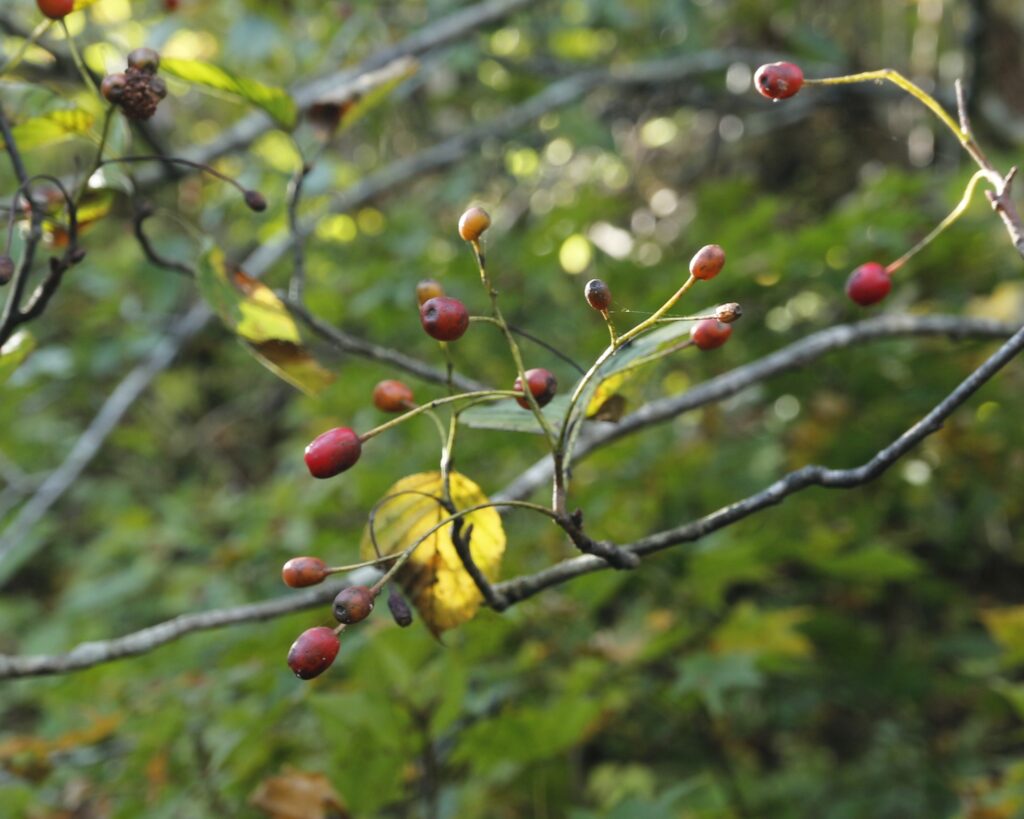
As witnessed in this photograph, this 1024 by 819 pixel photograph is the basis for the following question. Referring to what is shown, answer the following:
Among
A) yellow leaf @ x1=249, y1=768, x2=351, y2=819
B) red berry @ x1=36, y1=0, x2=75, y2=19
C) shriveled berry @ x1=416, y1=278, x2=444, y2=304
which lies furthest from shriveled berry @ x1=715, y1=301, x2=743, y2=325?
yellow leaf @ x1=249, y1=768, x2=351, y2=819

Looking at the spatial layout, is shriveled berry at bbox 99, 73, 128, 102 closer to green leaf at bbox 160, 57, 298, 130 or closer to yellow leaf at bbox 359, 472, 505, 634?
green leaf at bbox 160, 57, 298, 130

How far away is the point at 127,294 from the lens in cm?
350

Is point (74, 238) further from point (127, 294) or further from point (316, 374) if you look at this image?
point (127, 294)

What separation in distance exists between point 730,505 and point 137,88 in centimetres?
83

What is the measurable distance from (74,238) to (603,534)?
1165 mm

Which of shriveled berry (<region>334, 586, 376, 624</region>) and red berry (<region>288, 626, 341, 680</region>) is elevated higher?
shriveled berry (<region>334, 586, 376, 624</region>)

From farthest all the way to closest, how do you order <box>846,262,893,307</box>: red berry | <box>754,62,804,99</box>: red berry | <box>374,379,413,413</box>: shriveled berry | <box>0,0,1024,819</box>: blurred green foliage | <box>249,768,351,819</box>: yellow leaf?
1. <box>0,0,1024,819</box>: blurred green foliage
2. <box>249,768,351,819</box>: yellow leaf
3. <box>846,262,893,307</box>: red berry
4. <box>374,379,413,413</box>: shriveled berry
5. <box>754,62,804,99</box>: red berry

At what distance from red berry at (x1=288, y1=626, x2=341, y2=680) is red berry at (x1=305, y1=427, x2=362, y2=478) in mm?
129

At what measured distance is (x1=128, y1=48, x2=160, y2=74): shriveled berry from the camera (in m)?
0.88

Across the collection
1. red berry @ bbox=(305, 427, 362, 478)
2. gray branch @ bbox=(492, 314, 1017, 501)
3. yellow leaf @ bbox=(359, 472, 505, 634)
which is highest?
red berry @ bbox=(305, 427, 362, 478)

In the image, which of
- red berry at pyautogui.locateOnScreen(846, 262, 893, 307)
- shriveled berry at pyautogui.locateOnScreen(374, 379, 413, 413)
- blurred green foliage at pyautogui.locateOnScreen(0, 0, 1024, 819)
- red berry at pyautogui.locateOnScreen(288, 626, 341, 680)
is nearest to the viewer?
red berry at pyautogui.locateOnScreen(288, 626, 341, 680)

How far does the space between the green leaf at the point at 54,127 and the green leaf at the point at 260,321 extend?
7.8 inches

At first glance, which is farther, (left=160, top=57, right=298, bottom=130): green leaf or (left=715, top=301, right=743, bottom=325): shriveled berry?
(left=160, top=57, right=298, bottom=130): green leaf

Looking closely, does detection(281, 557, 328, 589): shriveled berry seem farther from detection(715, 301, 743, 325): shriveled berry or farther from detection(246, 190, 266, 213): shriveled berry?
detection(246, 190, 266, 213): shriveled berry
